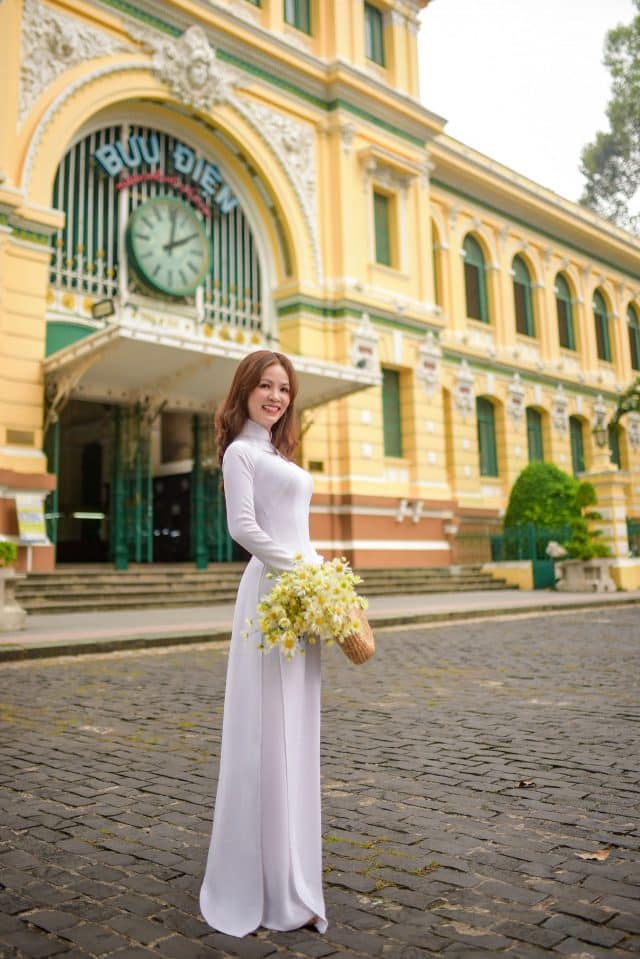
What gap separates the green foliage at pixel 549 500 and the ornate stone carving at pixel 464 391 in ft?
12.3

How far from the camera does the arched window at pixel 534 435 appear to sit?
27645mm

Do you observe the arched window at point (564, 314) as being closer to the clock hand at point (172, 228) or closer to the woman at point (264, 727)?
the clock hand at point (172, 228)

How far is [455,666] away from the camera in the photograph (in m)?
7.84

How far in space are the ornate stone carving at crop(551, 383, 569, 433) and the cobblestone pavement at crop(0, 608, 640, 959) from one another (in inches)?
880

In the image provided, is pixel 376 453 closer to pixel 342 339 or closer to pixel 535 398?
pixel 342 339

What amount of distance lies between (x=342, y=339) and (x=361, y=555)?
5.17 metres

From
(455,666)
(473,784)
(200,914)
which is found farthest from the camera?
(455,666)

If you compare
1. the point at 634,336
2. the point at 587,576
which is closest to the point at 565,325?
the point at 634,336

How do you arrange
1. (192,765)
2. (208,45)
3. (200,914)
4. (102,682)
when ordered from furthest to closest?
(208,45), (102,682), (192,765), (200,914)

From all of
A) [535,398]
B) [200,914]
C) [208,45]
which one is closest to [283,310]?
[208,45]

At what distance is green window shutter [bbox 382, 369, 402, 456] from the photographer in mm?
21219

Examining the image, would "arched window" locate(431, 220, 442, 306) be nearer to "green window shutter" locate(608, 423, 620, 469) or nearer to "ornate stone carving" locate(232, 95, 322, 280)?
"ornate stone carving" locate(232, 95, 322, 280)

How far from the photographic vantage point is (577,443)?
2989 cm

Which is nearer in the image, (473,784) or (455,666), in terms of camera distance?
(473,784)
